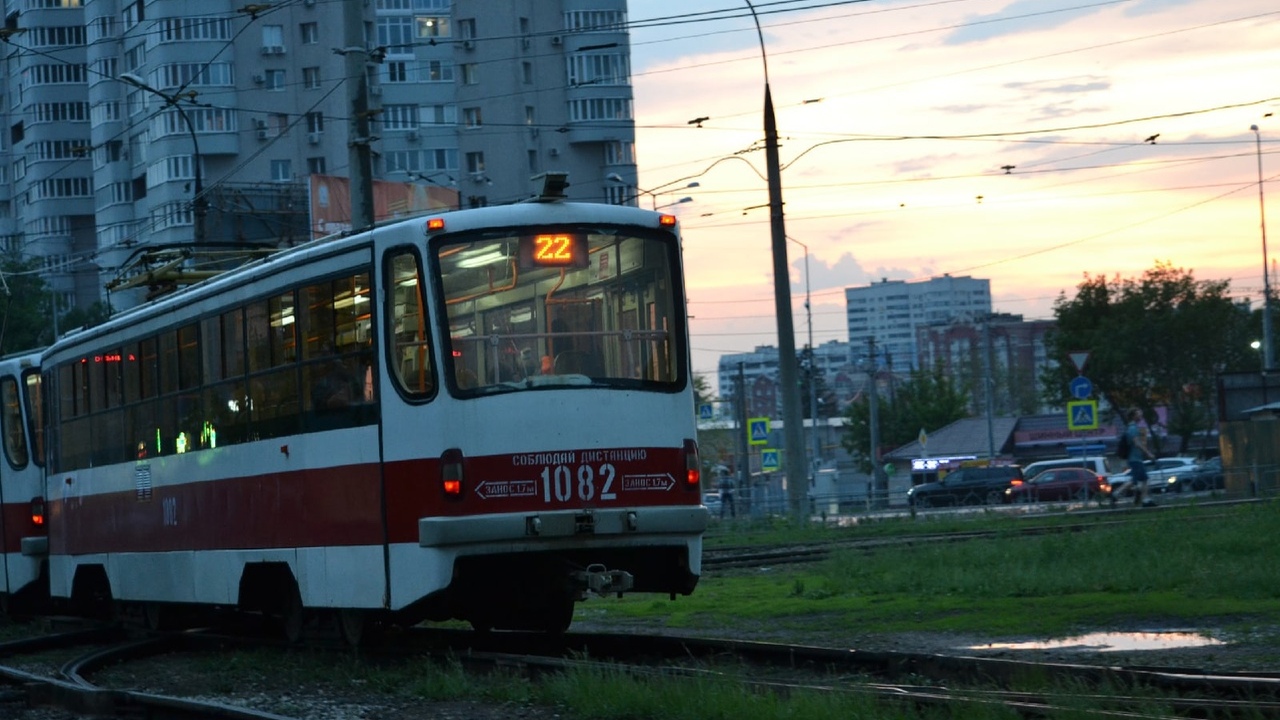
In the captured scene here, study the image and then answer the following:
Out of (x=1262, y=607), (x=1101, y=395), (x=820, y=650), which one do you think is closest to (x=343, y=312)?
(x=820, y=650)

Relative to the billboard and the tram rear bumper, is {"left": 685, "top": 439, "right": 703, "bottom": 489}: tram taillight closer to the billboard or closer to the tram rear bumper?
the tram rear bumper

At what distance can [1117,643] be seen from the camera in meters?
12.4

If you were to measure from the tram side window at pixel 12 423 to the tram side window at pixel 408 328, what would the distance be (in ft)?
35.6

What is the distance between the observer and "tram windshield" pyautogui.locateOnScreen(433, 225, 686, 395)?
12422 mm

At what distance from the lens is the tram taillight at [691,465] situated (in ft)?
42.7

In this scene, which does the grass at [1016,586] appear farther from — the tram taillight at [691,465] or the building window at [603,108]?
the building window at [603,108]

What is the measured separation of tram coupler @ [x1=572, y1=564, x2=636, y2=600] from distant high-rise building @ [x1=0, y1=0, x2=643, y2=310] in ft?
233

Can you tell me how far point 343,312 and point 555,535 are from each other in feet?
7.95

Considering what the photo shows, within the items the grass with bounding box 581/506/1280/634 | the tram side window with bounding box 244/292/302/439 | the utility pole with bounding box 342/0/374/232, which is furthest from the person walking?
the tram side window with bounding box 244/292/302/439

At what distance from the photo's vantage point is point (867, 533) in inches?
1198

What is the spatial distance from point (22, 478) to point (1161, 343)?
60.6 metres

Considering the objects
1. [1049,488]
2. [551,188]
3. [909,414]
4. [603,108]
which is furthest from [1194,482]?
[603,108]

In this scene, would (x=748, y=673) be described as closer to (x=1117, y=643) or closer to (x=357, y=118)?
(x=1117, y=643)

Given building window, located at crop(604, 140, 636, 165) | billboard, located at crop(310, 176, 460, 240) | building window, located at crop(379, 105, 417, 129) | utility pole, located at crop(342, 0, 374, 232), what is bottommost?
utility pole, located at crop(342, 0, 374, 232)
